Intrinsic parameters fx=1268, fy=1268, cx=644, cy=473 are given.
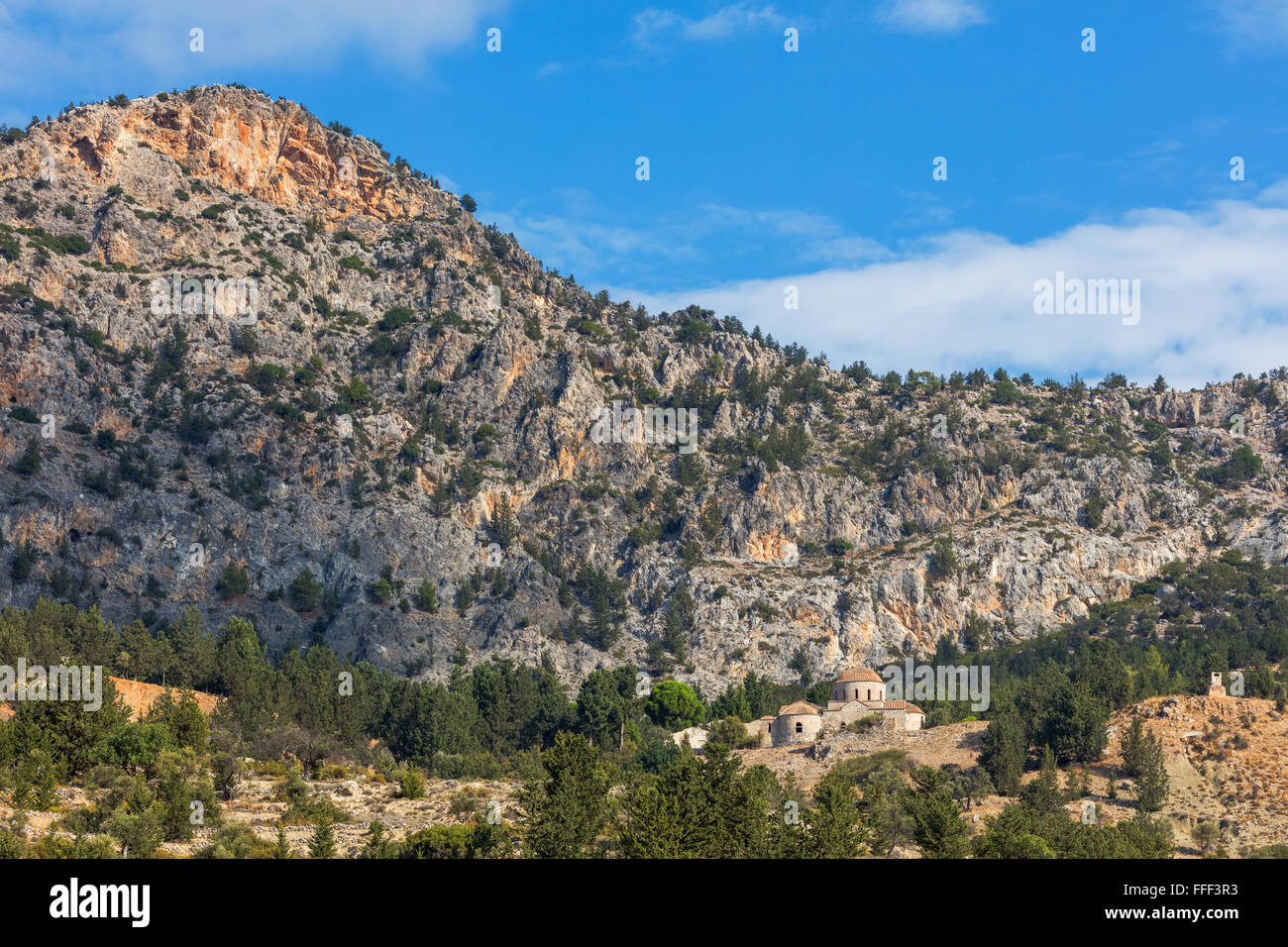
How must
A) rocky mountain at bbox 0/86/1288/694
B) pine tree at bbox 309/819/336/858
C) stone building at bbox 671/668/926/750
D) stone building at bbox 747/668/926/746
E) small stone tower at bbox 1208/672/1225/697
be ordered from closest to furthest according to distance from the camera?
pine tree at bbox 309/819/336/858
small stone tower at bbox 1208/672/1225/697
stone building at bbox 747/668/926/746
stone building at bbox 671/668/926/750
rocky mountain at bbox 0/86/1288/694

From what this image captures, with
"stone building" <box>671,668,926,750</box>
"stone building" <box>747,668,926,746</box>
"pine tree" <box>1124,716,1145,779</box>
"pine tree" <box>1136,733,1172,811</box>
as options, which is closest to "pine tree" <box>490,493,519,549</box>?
"stone building" <box>671,668,926,750</box>

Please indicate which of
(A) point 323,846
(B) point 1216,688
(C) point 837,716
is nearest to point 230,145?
(C) point 837,716

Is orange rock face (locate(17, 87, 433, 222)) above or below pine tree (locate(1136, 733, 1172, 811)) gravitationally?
above

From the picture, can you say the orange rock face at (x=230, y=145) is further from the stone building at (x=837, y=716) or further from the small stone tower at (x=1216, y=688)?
the small stone tower at (x=1216, y=688)

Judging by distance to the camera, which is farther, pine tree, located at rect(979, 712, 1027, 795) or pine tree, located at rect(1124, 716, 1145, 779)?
pine tree, located at rect(979, 712, 1027, 795)

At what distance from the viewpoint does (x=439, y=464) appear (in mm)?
163250

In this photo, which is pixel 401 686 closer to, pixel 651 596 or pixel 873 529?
pixel 651 596

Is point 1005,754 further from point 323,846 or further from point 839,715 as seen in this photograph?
point 323,846

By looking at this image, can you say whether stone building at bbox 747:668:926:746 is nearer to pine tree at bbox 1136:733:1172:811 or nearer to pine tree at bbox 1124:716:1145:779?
pine tree at bbox 1124:716:1145:779

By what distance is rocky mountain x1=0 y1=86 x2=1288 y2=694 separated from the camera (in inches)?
5497

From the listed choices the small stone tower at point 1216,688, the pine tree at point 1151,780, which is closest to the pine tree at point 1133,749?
the pine tree at point 1151,780

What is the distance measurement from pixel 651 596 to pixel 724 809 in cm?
10460

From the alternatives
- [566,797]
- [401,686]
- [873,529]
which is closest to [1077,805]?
[566,797]
